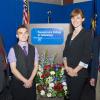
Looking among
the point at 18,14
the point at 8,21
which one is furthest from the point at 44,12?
the point at 8,21

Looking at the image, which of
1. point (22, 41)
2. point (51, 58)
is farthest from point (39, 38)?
point (22, 41)

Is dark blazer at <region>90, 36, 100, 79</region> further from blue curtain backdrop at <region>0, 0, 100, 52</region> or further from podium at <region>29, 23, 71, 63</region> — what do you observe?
blue curtain backdrop at <region>0, 0, 100, 52</region>

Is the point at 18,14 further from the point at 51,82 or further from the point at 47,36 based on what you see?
the point at 51,82

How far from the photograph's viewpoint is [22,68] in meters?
3.12

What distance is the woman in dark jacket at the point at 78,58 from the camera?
3023 millimetres

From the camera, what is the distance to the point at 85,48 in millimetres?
3018

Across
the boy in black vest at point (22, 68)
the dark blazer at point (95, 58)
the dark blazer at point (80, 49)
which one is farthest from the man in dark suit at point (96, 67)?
the boy in black vest at point (22, 68)

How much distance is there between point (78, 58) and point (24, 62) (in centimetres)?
64

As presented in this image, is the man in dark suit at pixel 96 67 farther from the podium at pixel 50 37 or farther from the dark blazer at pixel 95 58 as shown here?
the podium at pixel 50 37

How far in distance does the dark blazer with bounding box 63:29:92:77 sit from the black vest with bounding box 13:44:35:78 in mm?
472

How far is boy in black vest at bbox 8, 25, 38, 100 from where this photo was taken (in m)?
3.11

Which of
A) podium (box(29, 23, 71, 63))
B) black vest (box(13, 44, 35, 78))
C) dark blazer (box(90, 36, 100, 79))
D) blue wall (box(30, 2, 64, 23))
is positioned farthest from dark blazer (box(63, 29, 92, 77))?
blue wall (box(30, 2, 64, 23))

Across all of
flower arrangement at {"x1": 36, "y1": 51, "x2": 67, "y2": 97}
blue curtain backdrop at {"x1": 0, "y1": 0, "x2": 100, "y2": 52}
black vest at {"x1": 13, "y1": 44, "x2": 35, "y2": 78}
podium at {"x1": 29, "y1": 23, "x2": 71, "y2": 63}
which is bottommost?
flower arrangement at {"x1": 36, "y1": 51, "x2": 67, "y2": 97}

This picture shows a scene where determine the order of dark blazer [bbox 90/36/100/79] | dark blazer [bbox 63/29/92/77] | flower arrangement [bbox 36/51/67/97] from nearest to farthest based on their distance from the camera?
dark blazer [bbox 63/29/92/77] < dark blazer [bbox 90/36/100/79] < flower arrangement [bbox 36/51/67/97]
